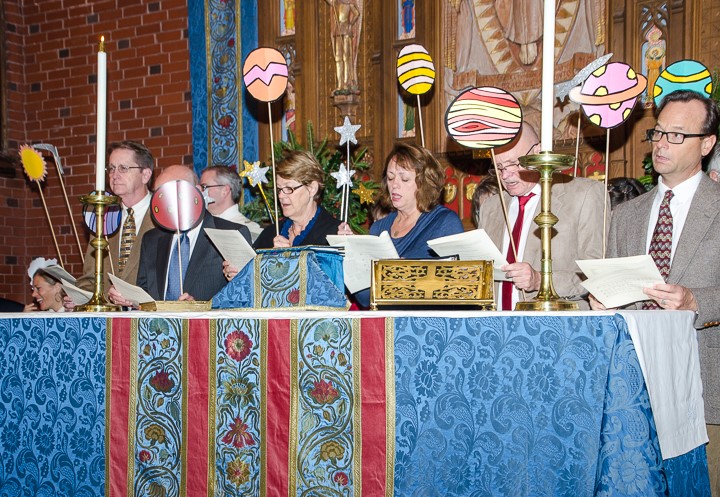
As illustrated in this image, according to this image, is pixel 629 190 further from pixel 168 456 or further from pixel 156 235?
pixel 168 456

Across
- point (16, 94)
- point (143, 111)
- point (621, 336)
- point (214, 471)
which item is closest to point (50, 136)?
point (16, 94)

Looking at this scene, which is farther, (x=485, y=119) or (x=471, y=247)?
(x=485, y=119)

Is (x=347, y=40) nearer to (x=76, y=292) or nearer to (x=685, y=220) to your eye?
(x=76, y=292)

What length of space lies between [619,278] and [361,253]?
0.78m

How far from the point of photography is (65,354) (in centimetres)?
283

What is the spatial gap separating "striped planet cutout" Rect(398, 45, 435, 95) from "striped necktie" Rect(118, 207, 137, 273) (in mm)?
1665

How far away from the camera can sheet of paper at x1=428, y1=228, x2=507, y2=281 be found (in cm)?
246

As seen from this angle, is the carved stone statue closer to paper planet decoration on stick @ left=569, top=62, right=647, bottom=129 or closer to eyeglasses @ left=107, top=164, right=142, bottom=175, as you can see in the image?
eyeglasses @ left=107, top=164, right=142, bottom=175

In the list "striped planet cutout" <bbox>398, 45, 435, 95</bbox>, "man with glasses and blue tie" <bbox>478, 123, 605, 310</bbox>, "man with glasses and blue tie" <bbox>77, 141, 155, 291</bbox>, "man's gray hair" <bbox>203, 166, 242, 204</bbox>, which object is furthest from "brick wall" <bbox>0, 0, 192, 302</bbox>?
"man with glasses and blue tie" <bbox>478, 123, 605, 310</bbox>

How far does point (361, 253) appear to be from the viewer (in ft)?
8.95

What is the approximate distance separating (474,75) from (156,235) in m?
2.51

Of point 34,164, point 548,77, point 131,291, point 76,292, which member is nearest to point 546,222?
point 548,77

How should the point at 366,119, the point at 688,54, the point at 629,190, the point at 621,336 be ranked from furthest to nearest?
the point at 366,119
the point at 688,54
the point at 629,190
the point at 621,336

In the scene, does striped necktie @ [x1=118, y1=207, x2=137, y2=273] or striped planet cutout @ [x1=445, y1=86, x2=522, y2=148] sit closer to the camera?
striped planet cutout @ [x1=445, y1=86, x2=522, y2=148]
